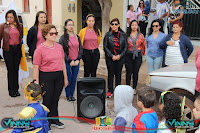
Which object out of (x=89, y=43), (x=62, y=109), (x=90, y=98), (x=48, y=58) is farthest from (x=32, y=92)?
(x=89, y=43)

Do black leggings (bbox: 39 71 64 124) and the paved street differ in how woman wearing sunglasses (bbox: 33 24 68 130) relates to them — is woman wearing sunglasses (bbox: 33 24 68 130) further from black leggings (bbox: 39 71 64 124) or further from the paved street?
the paved street

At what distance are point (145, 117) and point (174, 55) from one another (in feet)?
10.0

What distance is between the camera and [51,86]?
3.99 metres

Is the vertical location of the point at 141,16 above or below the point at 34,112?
above

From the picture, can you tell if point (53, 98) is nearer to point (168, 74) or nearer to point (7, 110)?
point (7, 110)

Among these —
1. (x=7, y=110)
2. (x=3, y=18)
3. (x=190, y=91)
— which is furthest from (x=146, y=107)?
(x=3, y=18)

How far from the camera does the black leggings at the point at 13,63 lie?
18.3 ft

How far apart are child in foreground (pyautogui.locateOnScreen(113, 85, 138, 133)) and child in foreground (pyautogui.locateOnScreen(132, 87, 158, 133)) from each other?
0.35 feet

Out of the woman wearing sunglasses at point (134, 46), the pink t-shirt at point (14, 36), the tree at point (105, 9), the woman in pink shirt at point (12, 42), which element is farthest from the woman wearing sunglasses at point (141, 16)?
the pink t-shirt at point (14, 36)

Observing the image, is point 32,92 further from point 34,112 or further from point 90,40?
point 90,40

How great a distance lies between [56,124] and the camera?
14.2 feet

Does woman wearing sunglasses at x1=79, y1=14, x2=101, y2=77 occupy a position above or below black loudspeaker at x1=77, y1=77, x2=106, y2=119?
above

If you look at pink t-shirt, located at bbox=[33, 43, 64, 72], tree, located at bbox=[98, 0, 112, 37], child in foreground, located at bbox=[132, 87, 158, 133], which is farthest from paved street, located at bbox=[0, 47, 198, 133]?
tree, located at bbox=[98, 0, 112, 37]

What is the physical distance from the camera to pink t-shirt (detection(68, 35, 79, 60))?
5.23 meters
